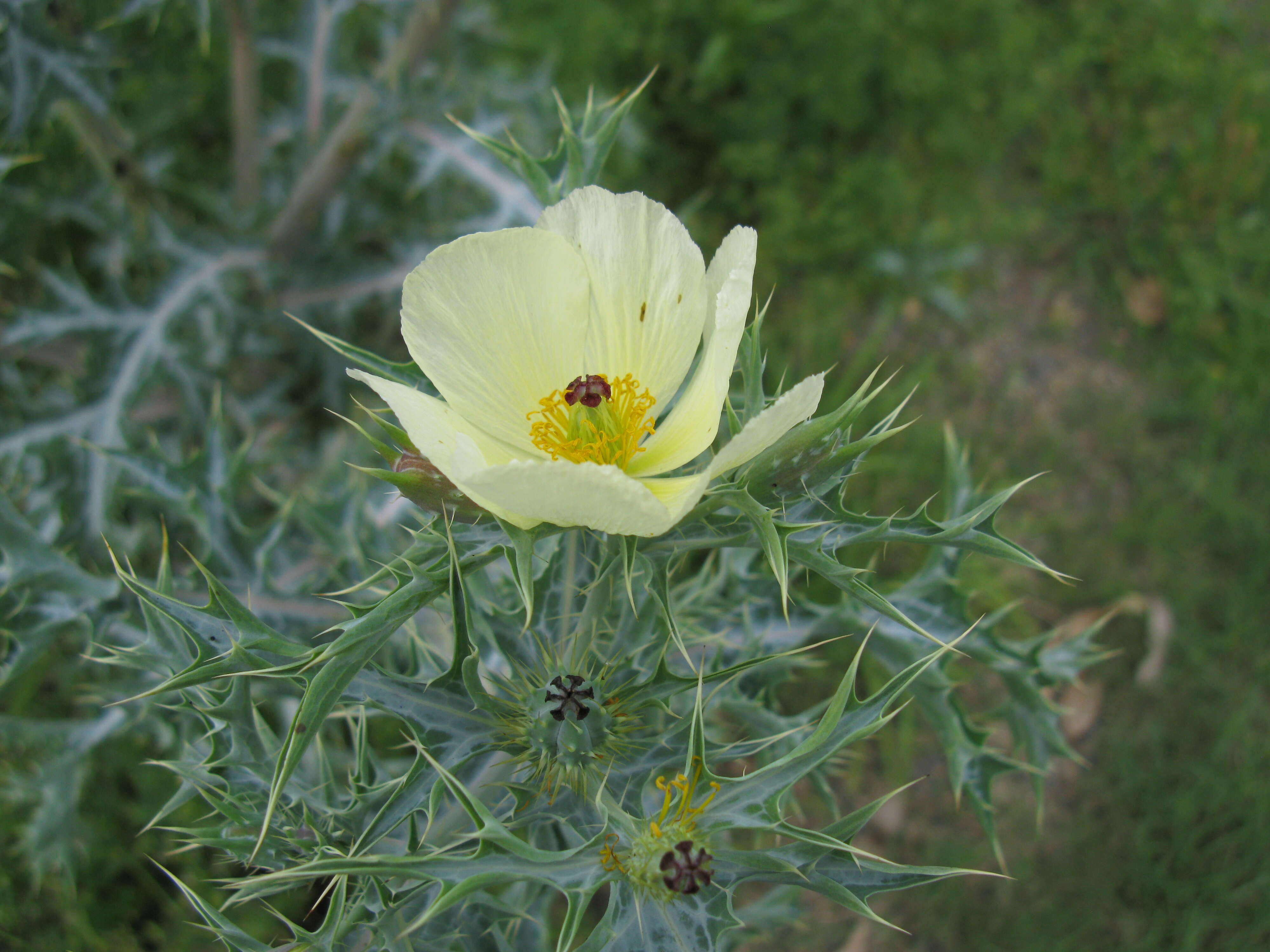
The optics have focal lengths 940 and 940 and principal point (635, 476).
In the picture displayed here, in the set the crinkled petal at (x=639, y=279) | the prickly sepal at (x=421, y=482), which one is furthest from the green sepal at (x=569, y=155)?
the prickly sepal at (x=421, y=482)

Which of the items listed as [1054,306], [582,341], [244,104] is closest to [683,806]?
[582,341]

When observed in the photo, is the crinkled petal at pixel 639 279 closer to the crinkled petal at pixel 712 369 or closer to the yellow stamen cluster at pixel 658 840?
the crinkled petal at pixel 712 369

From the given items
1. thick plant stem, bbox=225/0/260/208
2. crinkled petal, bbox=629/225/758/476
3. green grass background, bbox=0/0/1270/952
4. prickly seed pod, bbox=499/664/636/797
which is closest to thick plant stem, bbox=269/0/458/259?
thick plant stem, bbox=225/0/260/208

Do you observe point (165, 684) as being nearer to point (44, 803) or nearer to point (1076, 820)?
point (44, 803)

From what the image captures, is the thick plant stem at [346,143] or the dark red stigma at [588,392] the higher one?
the dark red stigma at [588,392]

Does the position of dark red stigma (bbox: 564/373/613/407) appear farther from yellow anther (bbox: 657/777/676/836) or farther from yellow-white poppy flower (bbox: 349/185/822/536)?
yellow anther (bbox: 657/777/676/836)

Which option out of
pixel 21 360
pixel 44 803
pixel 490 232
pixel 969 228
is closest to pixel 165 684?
pixel 490 232

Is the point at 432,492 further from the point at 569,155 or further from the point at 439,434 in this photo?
the point at 569,155
